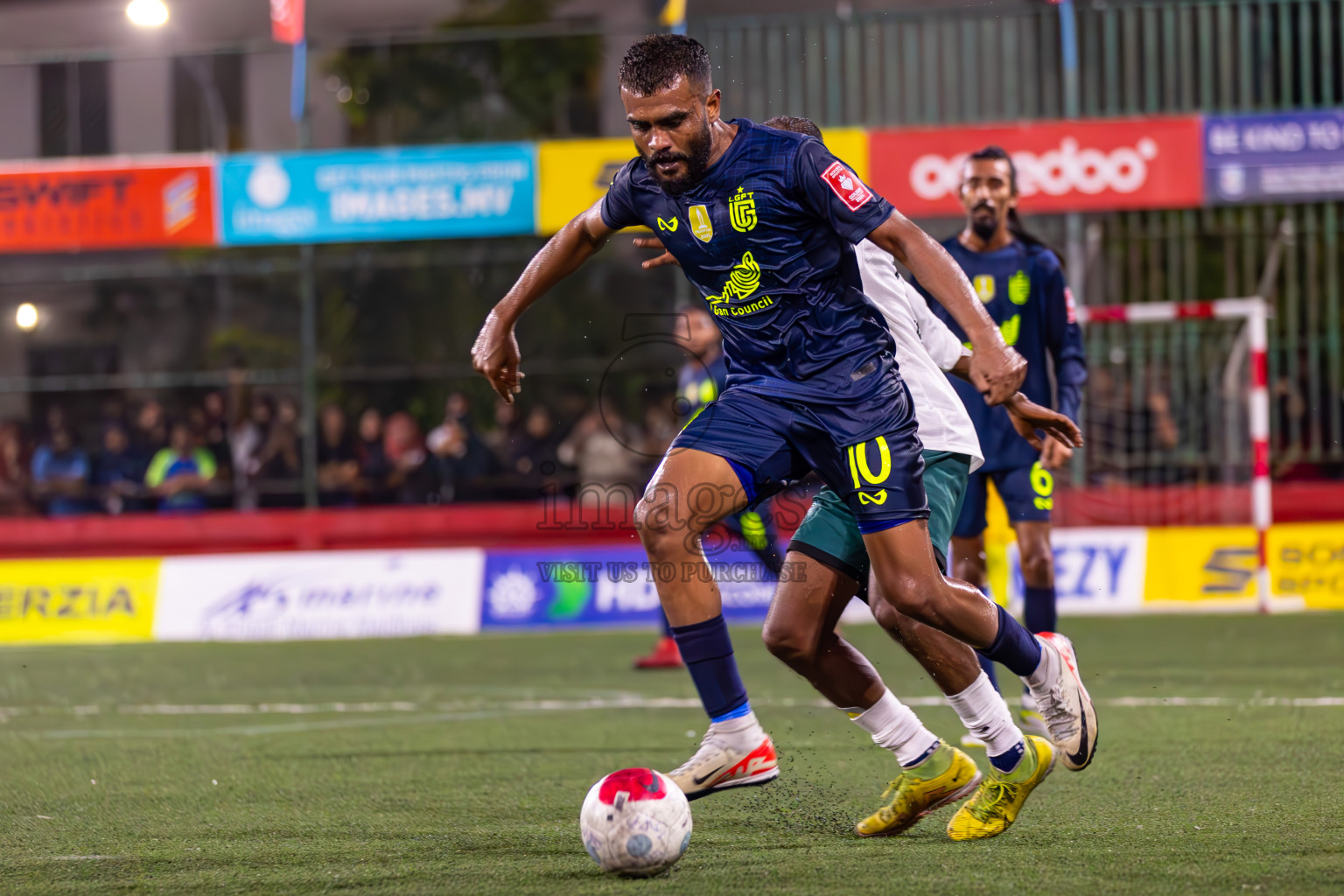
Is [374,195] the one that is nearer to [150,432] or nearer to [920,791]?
[150,432]

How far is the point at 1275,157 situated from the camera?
46.6 ft

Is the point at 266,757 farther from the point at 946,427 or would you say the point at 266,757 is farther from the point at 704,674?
the point at 946,427

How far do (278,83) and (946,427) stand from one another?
605 inches

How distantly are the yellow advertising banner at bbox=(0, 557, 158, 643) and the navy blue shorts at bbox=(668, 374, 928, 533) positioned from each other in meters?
9.95

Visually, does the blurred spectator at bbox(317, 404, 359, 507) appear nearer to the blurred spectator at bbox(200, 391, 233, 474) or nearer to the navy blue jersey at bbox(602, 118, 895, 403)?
the blurred spectator at bbox(200, 391, 233, 474)

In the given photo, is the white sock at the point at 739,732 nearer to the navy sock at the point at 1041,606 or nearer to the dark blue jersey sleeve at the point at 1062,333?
the navy sock at the point at 1041,606

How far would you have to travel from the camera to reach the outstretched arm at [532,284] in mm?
4672

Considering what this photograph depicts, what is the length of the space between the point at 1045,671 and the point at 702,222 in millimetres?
1651

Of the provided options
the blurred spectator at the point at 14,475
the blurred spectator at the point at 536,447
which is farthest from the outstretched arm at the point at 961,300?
the blurred spectator at the point at 14,475

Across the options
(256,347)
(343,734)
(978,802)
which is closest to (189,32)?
(256,347)

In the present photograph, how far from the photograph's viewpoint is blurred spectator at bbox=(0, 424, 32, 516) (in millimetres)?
16062

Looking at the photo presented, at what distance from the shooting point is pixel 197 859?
432 cm

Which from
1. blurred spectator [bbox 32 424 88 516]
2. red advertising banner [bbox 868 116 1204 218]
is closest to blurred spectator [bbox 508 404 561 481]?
red advertising banner [bbox 868 116 1204 218]

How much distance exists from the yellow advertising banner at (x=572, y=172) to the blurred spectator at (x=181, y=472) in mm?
4053
